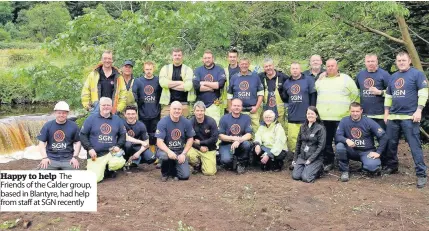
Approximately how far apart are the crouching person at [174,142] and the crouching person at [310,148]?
169 cm

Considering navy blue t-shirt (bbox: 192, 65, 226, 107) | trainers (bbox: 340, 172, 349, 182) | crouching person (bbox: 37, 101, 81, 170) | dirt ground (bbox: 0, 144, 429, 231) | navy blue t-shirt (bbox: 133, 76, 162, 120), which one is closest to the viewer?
dirt ground (bbox: 0, 144, 429, 231)

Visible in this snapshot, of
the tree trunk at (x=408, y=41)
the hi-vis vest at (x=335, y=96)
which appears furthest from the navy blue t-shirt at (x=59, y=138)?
the tree trunk at (x=408, y=41)

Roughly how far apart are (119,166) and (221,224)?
2.43 m

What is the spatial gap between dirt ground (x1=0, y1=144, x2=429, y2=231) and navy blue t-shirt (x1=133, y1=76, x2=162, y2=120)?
1.22 m

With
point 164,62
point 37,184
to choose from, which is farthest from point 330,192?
point 164,62

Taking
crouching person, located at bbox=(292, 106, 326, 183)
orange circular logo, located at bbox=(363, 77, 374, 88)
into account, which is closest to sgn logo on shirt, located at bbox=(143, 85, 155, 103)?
crouching person, located at bbox=(292, 106, 326, 183)

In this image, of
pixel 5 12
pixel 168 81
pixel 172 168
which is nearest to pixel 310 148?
pixel 172 168

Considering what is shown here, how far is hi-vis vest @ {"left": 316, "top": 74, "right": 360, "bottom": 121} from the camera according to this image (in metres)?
7.36

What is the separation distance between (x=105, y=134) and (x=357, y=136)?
382 cm

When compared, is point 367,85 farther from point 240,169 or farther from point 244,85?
point 240,169

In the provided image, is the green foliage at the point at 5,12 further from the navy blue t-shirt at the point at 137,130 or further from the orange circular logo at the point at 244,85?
the orange circular logo at the point at 244,85

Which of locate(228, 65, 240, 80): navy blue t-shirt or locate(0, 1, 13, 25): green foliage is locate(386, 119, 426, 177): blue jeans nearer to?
locate(228, 65, 240, 80): navy blue t-shirt

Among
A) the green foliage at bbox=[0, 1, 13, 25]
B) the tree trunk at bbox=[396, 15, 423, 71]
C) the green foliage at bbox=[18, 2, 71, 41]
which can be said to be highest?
the green foliage at bbox=[0, 1, 13, 25]

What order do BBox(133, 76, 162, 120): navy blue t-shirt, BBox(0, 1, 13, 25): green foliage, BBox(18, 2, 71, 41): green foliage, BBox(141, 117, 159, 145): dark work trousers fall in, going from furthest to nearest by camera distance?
BBox(0, 1, 13, 25): green foliage
BBox(18, 2, 71, 41): green foliage
BBox(141, 117, 159, 145): dark work trousers
BBox(133, 76, 162, 120): navy blue t-shirt
